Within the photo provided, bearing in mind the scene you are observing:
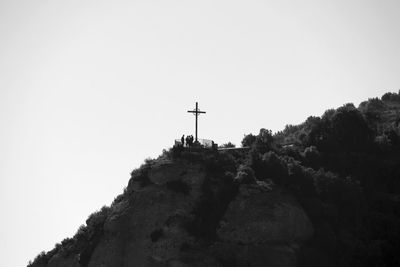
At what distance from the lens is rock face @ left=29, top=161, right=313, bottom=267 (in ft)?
191

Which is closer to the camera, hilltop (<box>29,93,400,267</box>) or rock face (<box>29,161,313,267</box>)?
rock face (<box>29,161,313,267</box>)

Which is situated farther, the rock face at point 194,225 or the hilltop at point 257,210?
the hilltop at point 257,210

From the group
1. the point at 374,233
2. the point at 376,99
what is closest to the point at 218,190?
the point at 374,233

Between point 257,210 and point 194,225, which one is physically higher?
point 257,210

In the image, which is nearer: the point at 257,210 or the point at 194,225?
the point at 194,225

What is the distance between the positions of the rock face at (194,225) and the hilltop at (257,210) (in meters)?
0.10

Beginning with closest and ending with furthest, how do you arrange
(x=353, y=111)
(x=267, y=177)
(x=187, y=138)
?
1. (x=267, y=177)
2. (x=187, y=138)
3. (x=353, y=111)

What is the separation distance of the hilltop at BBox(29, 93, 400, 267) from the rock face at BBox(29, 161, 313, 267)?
10cm

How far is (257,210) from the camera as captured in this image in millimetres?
60875

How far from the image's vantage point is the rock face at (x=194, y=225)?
58.2 metres

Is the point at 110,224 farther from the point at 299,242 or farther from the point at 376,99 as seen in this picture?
the point at 376,99

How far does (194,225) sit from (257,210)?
634 cm

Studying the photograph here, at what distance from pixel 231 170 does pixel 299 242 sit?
11.4 metres

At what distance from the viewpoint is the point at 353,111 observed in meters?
76.0
